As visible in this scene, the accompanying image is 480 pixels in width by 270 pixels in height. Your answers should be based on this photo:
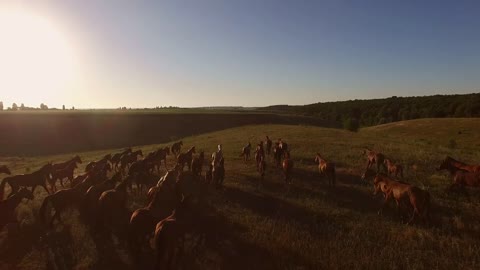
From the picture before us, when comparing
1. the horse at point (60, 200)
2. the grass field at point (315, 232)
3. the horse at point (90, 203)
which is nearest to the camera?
the grass field at point (315, 232)

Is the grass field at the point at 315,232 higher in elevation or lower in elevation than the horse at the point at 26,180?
lower

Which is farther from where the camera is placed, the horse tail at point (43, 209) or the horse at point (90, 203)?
the horse at point (90, 203)

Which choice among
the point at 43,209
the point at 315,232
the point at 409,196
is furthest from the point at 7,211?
the point at 409,196

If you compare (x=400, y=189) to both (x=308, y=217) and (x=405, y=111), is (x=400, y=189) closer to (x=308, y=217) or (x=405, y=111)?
(x=308, y=217)

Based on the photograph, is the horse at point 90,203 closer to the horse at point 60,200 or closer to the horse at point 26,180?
the horse at point 60,200

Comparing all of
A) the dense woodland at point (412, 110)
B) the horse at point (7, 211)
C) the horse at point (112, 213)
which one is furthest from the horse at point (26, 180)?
the dense woodland at point (412, 110)

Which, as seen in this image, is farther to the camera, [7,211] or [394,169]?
[394,169]

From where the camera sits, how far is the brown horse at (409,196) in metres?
12.9

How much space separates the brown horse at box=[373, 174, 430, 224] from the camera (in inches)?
510

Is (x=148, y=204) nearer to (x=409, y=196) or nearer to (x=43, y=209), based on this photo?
(x=43, y=209)

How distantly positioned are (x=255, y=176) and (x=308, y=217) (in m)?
8.35

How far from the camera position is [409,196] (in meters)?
13.3

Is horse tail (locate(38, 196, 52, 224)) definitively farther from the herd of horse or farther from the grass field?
the grass field

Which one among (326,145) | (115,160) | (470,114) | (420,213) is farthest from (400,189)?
(470,114)
